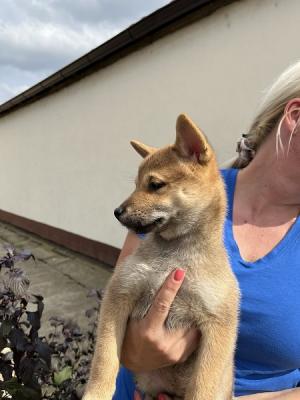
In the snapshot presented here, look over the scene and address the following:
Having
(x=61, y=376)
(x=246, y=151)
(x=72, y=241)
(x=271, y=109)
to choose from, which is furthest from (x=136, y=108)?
(x=61, y=376)

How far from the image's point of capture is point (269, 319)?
6.67ft

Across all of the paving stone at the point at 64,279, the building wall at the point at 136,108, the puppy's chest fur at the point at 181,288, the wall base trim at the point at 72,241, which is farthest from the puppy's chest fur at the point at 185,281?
the wall base trim at the point at 72,241

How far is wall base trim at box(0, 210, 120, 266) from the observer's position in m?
8.19

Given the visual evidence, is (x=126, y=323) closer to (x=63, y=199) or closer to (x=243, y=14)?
(x=243, y=14)

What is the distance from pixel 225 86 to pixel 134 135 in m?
2.18

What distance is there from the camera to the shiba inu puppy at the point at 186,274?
6.42 feet

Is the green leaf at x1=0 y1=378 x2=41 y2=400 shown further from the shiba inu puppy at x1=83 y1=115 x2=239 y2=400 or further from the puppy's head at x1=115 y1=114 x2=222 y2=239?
the puppy's head at x1=115 y1=114 x2=222 y2=239

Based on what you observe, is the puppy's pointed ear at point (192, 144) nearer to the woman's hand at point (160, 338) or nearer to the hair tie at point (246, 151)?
the woman's hand at point (160, 338)

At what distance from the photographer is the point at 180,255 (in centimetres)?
206

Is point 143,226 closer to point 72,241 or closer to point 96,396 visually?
point 96,396

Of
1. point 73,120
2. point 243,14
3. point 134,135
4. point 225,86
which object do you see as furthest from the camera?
point 73,120

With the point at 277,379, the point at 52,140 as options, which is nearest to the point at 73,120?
the point at 52,140

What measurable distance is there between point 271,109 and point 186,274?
3.72 ft

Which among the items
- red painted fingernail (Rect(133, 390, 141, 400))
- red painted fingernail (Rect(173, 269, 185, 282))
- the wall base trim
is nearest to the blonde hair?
red painted fingernail (Rect(173, 269, 185, 282))
